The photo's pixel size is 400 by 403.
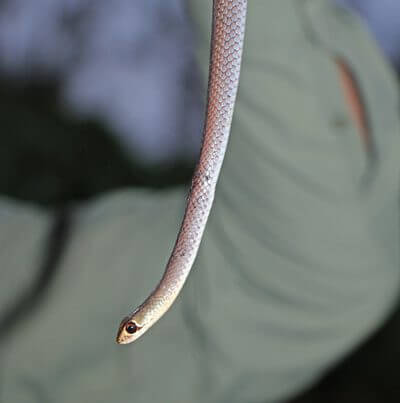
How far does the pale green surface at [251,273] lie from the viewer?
514 millimetres

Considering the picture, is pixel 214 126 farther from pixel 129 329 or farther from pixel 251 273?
pixel 251 273

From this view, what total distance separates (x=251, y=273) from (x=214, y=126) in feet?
1.33

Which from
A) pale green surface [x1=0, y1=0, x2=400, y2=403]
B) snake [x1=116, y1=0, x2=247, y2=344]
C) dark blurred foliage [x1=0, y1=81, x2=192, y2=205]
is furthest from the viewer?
dark blurred foliage [x1=0, y1=81, x2=192, y2=205]

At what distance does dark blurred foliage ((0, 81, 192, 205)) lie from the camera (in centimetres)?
110

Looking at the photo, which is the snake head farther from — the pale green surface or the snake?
the pale green surface

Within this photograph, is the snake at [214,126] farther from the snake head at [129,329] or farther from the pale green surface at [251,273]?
the pale green surface at [251,273]

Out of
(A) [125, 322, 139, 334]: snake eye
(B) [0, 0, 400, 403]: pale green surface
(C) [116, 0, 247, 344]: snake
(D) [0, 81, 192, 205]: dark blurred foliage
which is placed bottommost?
(D) [0, 81, 192, 205]: dark blurred foliage

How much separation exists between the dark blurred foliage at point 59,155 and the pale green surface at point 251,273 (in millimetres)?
478

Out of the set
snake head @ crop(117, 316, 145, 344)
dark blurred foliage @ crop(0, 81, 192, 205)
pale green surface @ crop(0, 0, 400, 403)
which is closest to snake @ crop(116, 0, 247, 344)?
snake head @ crop(117, 316, 145, 344)

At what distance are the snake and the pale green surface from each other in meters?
0.29

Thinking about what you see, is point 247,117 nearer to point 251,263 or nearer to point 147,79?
point 251,263

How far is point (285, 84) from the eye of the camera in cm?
45

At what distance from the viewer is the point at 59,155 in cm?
114

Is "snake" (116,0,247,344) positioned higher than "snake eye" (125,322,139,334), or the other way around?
"snake" (116,0,247,344)
